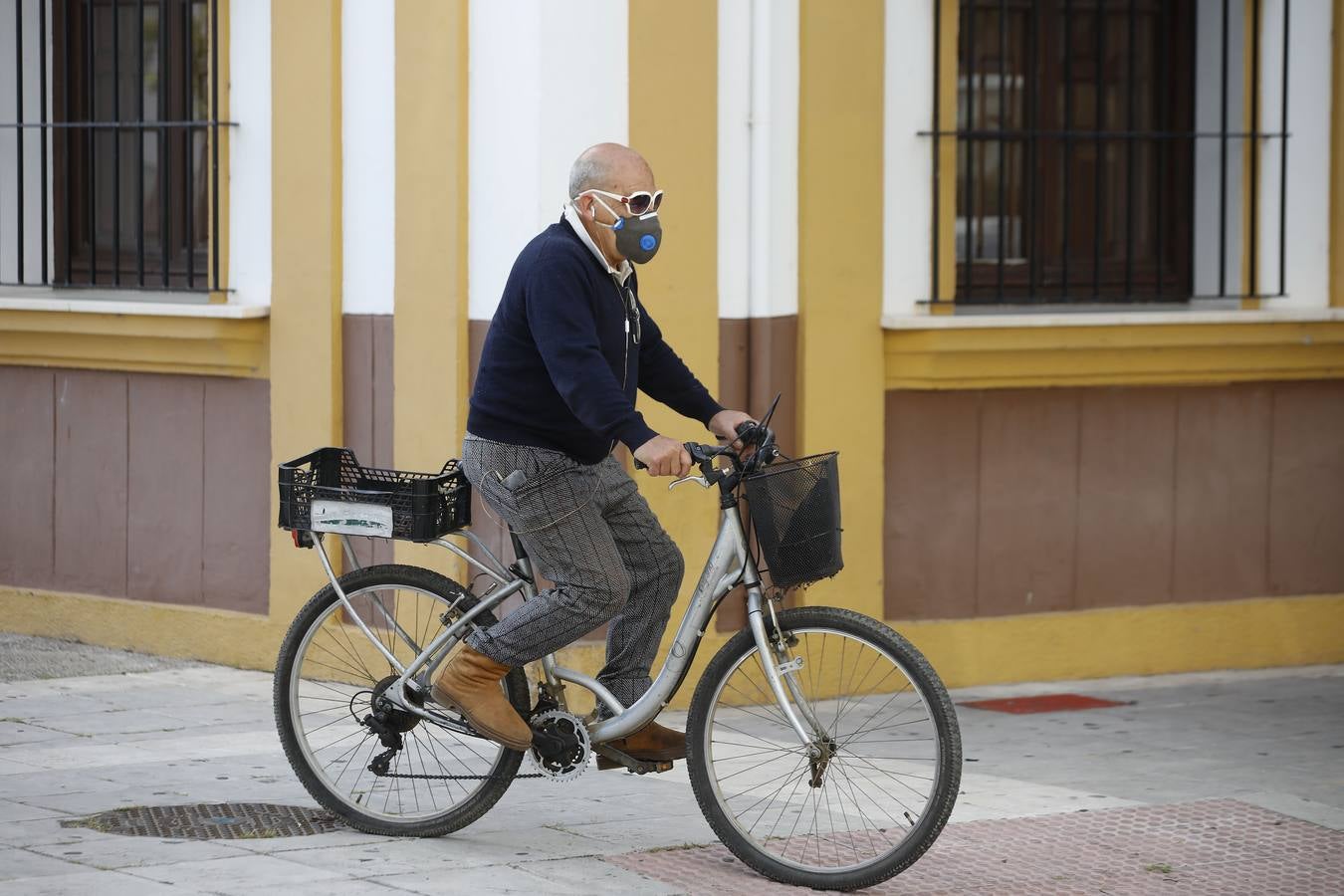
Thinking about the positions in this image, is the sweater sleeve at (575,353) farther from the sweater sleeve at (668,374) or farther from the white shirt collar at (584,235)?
the sweater sleeve at (668,374)

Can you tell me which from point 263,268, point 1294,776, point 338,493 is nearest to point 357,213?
→ point 263,268

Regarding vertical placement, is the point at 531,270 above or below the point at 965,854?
above

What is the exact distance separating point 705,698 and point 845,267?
300 cm

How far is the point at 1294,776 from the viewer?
6.60m

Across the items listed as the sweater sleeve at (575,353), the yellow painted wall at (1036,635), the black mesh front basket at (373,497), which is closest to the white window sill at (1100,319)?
the yellow painted wall at (1036,635)

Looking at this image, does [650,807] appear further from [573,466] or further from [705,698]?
[573,466]

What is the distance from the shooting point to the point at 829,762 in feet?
16.8

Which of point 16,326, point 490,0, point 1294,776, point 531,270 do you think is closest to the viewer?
point 531,270

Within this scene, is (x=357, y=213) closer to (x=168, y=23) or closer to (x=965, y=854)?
(x=168, y=23)

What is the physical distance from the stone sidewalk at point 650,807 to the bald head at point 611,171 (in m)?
1.71

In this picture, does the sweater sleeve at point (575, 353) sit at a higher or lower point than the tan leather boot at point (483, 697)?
higher

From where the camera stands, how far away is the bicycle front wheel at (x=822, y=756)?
195 inches

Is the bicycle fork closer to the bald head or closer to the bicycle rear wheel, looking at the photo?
the bicycle rear wheel

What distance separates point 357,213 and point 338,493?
2.55 m
